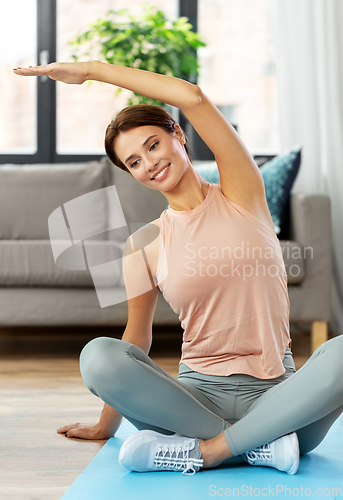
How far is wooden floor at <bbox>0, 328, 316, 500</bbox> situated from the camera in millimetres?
1028

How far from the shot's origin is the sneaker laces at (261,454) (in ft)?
3.28

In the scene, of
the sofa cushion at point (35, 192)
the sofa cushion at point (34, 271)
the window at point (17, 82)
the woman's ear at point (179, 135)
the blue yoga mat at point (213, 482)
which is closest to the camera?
the blue yoga mat at point (213, 482)

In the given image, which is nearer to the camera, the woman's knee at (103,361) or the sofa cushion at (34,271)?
the woman's knee at (103,361)

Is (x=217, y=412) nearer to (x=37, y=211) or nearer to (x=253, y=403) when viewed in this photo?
(x=253, y=403)

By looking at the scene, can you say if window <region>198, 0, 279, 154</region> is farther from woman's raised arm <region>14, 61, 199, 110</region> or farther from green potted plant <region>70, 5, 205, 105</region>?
woman's raised arm <region>14, 61, 199, 110</region>

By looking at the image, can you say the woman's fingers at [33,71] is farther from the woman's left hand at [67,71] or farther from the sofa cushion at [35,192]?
the sofa cushion at [35,192]

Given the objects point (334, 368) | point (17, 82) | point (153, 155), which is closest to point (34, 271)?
→ point (153, 155)

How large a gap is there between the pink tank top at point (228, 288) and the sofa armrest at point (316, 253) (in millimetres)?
1006

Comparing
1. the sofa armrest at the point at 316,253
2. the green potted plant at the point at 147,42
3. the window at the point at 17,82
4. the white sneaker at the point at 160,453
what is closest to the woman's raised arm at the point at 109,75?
the white sneaker at the point at 160,453

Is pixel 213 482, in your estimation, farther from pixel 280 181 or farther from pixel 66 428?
pixel 280 181

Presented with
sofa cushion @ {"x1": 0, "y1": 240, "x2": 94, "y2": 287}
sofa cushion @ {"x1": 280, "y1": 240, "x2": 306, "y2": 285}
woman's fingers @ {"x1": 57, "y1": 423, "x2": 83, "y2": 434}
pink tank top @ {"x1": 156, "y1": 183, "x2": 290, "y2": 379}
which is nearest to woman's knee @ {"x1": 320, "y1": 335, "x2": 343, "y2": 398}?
pink tank top @ {"x1": 156, "y1": 183, "x2": 290, "y2": 379}

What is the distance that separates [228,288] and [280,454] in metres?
0.33

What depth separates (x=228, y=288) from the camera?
1.05 meters

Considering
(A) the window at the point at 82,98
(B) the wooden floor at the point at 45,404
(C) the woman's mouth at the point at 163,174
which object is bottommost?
(B) the wooden floor at the point at 45,404
